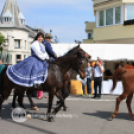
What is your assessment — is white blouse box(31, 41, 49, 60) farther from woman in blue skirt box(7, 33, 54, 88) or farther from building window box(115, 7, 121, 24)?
building window box(115, 7, 121, 24)

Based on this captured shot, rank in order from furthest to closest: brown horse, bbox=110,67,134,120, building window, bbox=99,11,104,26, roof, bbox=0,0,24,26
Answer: roof, bbox=0,0,24,26 < building window, bbox=99,11,104,26 < brown horse, bbox=110,67,134,120

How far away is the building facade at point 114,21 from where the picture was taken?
19.0 m

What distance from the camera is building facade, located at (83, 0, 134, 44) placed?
747 inches

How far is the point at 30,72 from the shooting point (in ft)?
21.2

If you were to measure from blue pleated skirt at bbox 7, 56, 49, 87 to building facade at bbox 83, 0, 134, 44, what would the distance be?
1373cm

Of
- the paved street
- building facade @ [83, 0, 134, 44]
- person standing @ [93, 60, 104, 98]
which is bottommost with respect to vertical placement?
the paved street

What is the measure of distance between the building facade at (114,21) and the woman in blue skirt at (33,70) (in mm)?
13587

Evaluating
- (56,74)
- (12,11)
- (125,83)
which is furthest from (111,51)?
(12,11)

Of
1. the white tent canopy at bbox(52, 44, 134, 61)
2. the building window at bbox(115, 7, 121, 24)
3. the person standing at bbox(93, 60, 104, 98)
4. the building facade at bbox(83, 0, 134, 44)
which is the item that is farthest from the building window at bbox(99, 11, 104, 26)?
the person standing at bbox(93, 60, 104, 98)

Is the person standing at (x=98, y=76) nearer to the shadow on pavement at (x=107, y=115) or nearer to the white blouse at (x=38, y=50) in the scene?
the shadow on pavement at (x=107, y=115)

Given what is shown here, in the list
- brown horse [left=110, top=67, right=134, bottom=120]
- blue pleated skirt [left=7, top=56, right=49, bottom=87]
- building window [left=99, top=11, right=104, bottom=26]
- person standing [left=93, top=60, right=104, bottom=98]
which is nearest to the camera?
blue pleated skirt [left=7, top=56, right=49, bottom=87]

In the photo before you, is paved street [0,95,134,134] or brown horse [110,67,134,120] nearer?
paved street [0,95,134,134]

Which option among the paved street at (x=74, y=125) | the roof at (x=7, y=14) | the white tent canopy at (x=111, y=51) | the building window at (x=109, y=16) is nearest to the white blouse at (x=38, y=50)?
the paved street at (x=74, y=125)

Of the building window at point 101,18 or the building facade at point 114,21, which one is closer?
the building facade at point 114,21
